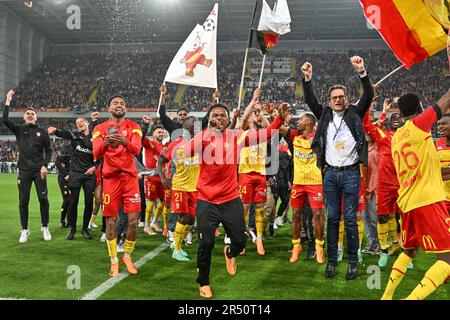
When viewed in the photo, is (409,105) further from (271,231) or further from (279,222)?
(279,222)

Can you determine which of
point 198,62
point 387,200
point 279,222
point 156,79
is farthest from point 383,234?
point 156,79

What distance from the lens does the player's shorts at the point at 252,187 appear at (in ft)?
23.1

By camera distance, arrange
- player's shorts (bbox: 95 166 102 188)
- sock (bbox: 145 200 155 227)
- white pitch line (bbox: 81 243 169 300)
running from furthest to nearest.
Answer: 1. sock (bbox: 145 200 155 227)
2. player's shorts (bbox: 95 166 102 188)
3. white pitch line (bbox: 81 243 169 300)

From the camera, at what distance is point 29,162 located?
7.61 m

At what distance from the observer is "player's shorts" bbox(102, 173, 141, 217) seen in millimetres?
5473

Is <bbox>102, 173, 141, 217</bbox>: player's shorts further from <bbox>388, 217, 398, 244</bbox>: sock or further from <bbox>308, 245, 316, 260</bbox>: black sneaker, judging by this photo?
<bbox>388, 217, 398, 244</bbox>: sock

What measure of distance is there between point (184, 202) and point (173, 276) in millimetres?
1372

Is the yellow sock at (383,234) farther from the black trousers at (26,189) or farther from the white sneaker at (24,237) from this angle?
the white sneaker at (24,237)

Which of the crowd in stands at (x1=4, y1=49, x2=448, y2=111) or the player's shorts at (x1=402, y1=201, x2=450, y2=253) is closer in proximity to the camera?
the player's shorts at (x1=402, y1=201, x2=450, y2=253)

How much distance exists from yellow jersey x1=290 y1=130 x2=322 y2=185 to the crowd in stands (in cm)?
2778

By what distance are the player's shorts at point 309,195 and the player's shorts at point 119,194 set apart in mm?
2244

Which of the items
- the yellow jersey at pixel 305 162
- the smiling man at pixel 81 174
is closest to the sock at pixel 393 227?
the yellow jersey at pixel 305 162

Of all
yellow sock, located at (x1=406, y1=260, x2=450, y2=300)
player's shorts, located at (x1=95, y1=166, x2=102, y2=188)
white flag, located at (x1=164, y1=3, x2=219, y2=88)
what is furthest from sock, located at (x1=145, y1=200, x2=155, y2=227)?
yellow sock, located at (x1=406, y1=260, x2=450, y2=300)

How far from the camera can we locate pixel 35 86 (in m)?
37.9
